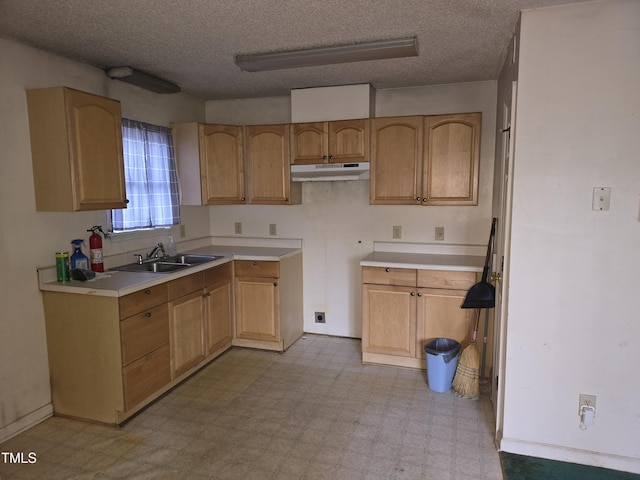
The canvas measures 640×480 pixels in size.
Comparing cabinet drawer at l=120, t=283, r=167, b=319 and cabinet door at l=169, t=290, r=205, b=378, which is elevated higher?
cabinet drawer at l=120, t=283, r=167, b=319

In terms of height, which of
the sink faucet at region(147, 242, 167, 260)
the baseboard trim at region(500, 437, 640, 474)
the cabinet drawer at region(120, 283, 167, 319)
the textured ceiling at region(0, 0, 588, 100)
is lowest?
the baseboard trim at region(500, 437, 640, 474)

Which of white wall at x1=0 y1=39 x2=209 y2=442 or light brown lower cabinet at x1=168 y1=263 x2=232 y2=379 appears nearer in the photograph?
white wall at x1=0 y1=39 x2=209 y2=442

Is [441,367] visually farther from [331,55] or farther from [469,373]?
[331,55]

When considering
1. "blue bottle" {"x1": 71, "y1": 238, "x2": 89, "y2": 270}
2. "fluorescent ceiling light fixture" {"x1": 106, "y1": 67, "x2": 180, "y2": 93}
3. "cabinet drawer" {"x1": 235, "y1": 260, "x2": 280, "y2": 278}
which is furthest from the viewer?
"cabinet drawer" {"x1": 235, "y1": 260, "x2": 280, "y2": 278}

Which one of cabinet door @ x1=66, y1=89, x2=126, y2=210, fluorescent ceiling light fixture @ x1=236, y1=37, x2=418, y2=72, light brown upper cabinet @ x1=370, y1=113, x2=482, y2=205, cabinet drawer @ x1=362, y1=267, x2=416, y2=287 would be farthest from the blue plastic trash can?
cabinet door @ x1=66, y1=89, x2=126, y2=210

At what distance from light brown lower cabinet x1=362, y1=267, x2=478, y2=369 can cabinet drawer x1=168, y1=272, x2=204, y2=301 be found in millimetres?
1331

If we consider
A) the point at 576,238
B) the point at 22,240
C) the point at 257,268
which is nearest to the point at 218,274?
the point at 257,268

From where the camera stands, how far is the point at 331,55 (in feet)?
9.07

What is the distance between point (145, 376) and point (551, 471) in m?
2.46

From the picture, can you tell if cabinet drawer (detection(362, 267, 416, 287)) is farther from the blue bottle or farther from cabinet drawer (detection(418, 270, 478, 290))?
the blue bottle

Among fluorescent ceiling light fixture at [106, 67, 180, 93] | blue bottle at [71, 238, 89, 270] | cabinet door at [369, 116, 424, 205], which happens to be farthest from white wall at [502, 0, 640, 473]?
blue bottle at [71, 238, 89, 270]

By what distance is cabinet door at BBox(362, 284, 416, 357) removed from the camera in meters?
3.39

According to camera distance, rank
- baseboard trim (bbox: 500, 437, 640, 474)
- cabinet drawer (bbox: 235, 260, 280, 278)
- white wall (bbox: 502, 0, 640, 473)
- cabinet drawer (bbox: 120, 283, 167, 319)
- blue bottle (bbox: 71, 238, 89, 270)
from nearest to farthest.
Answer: white wall (bbox: 502, 0, 640, 473)
baseboard trim (bbox: 500, 437, 640, 474)
cabinet drawer (bbox: 120, 283, 167, 319)
blue bottle (bbox: 71, 238, 89, 270)
cabinet drawer (bbox: 235, 260, 280, 278)

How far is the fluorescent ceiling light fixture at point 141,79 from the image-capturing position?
3041 millimetres
